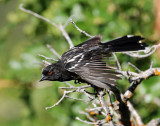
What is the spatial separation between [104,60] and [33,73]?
5.79 ft

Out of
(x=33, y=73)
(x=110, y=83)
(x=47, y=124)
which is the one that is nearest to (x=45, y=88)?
(x=33, y=73)

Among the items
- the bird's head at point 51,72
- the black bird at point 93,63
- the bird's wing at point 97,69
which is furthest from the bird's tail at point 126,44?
the bird's head at point 51,72

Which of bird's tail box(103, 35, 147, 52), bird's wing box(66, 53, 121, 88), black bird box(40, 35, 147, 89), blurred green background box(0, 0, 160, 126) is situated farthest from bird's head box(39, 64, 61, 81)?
blurred green background box(0, 0, 160, 126)

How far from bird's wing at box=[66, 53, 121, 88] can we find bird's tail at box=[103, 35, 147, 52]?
0.11 m

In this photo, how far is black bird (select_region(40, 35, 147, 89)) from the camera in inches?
93.5

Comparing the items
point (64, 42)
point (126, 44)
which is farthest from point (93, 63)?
point (64, 42)

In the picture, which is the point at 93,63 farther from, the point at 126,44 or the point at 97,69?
the point at 126,44

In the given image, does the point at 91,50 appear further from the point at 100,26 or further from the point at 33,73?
the point at 33,73

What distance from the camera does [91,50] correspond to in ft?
8.69

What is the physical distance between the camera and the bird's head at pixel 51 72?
2712 mm

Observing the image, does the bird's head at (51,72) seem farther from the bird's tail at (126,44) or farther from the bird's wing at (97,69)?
the bird's tail at (126,44)

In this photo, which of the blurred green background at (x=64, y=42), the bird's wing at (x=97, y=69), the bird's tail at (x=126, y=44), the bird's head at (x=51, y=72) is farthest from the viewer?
the blurred green background at (x=64, y=42)

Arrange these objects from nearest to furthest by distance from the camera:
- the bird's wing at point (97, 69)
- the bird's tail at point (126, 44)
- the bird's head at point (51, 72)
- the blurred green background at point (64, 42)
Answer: the bird's wing at point (97, 69)
the bird's tail at point (126, 44)
the bird's head at point (51, 72)
the blurred green background at point (64, 42)

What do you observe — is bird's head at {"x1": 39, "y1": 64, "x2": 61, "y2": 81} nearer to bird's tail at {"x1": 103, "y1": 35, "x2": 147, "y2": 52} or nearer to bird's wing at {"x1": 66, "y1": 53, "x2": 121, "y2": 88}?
bird's wing at {"x1": 66, "y1": 53, "x2": 121, "y2": 88}
